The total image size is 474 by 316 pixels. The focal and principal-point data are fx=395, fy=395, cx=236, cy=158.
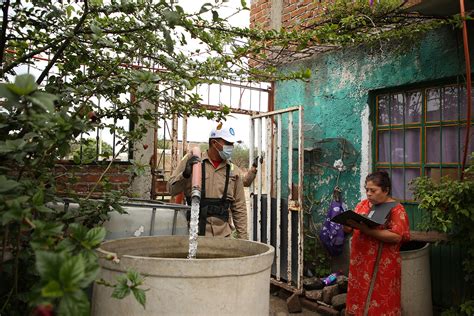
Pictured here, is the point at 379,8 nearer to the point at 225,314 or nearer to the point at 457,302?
the point at 457,302

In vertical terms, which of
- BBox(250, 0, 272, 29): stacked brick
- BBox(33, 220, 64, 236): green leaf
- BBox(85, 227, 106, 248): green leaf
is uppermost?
BBox(250, 0, 272, 29): stacked brick

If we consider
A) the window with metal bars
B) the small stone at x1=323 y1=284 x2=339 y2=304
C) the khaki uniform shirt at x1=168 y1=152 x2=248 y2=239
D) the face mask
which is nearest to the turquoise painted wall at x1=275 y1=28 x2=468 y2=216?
the window with metal bars

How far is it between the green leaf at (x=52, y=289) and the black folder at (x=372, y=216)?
2267 millimetres

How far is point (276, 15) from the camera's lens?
569cm

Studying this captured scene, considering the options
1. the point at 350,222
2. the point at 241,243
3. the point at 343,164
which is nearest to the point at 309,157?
the point at 343,164

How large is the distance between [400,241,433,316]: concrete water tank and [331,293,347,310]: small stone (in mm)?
688

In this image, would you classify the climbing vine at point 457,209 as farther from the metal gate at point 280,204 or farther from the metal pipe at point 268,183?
the metal pipe at point 268,183

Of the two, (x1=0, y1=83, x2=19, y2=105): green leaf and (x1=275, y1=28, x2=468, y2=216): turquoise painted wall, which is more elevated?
(x1=275, y1=28, x2=468, y2=216): turquoise painted wall

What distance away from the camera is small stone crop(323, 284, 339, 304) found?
4.04 metres

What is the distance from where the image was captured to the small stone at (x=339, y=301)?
386 cm

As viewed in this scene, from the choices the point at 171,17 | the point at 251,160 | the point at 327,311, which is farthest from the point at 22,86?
the point at 251,160

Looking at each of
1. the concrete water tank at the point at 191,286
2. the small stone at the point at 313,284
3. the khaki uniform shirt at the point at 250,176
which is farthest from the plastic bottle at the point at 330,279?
the concrete water tank at the point at 191,286

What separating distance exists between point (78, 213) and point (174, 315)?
584 mm

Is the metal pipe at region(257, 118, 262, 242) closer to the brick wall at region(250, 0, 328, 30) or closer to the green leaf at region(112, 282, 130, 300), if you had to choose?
the brick wall at region(250, 0, 328, 30)
